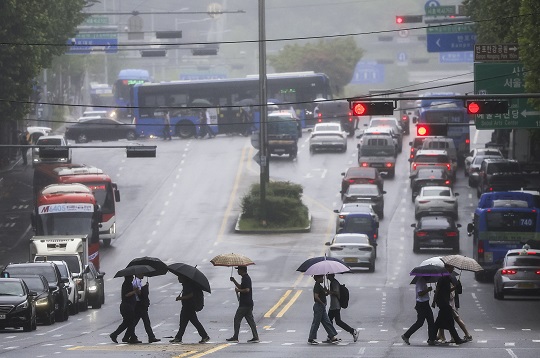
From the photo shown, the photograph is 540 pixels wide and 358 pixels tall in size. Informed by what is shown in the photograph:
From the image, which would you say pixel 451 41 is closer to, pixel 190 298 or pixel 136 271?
pixel 136 271

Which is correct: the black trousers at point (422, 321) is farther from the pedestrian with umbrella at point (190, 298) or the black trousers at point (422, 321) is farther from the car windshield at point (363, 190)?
the car windshield at point (363, 190)

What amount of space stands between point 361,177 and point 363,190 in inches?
99.1

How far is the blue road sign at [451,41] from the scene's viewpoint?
223 ft

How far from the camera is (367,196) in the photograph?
65.9m

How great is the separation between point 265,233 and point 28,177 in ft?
Result: 64.8

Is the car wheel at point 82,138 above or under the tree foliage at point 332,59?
under

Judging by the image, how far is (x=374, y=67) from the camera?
158500 mm

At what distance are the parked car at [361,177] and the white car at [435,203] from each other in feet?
14.5

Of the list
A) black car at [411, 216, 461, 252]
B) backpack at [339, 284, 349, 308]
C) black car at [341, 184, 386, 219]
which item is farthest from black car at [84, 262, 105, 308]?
black car at [341, 184, 386, 219]

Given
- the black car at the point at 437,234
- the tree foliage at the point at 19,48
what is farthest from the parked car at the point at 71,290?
the tree foliage at the point at 19,48

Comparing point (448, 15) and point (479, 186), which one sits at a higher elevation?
point (448, 15)

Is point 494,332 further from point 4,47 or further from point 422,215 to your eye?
point 4,47

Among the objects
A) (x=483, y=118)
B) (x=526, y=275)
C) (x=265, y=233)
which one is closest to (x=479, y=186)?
(x=265, y=233)

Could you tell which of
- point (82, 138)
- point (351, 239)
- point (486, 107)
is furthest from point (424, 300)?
point (82, 138)
